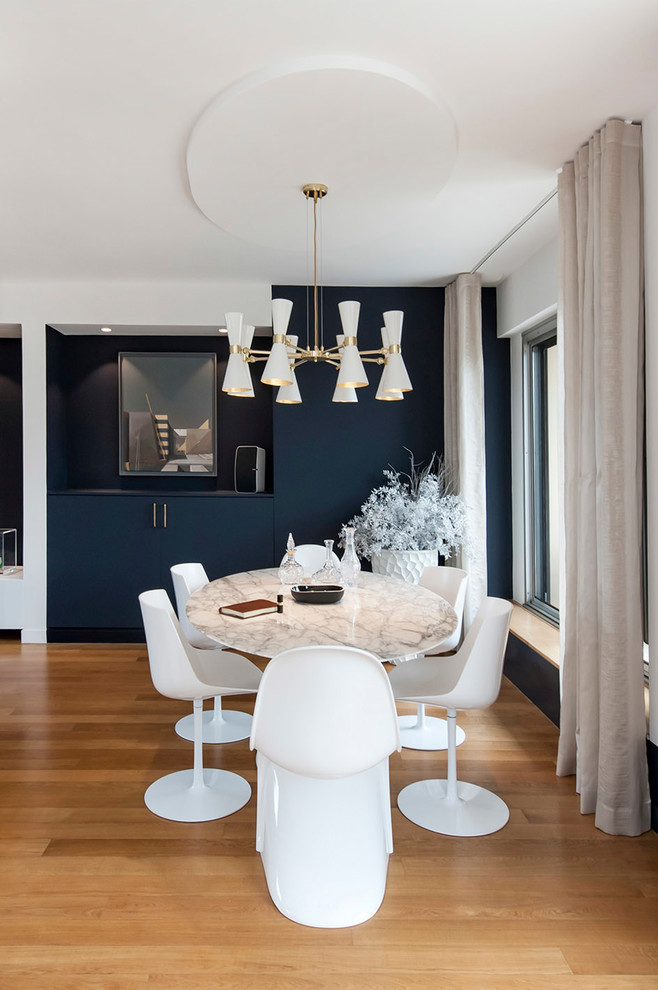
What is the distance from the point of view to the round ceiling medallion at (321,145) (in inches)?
Answer: 84.1

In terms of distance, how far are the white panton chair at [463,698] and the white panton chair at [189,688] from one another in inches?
25.6

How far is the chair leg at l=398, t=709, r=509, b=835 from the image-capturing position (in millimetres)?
2402

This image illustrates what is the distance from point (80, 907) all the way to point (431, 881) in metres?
1.09

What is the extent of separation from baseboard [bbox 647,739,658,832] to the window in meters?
1.83

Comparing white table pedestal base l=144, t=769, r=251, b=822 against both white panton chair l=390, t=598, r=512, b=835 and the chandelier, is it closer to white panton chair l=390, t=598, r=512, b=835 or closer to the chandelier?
white panton chair l=390, t=598, r=512, b=835

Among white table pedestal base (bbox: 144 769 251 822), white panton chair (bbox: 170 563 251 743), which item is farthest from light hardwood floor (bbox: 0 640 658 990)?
white panton chair (bbox: 170 563 251 743)

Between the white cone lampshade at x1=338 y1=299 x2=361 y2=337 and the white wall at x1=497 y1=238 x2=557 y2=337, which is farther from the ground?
the white wall at x1=497 y1=238 x2=557 y2=337

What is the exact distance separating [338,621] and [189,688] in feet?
2.06

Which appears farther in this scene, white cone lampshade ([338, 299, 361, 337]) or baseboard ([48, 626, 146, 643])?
baseboard ([48, 626, 146, 643])

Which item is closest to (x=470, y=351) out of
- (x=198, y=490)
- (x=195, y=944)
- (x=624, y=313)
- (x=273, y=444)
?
(x=273, y=444)

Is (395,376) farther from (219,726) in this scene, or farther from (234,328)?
(219,726)

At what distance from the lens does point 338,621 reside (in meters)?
2.39

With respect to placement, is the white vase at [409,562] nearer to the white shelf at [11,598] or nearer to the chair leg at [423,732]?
the chair leg at [423,732]

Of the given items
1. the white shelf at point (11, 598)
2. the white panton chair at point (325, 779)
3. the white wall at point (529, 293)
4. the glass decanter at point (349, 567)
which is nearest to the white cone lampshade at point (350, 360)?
the glass decanter at point (349, 567)
